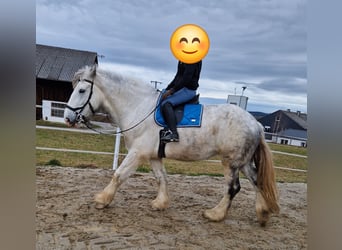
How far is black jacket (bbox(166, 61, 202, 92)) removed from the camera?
192cm

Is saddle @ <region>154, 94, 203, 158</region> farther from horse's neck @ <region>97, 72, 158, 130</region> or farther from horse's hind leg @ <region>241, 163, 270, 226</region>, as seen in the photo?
horse's hind leg @ <region>241, 163, 270, 226</region>

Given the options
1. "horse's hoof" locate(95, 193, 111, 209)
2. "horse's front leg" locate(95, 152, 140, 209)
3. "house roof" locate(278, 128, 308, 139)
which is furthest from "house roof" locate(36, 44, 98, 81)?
"house roof" locate(278, 128, 308, 139)

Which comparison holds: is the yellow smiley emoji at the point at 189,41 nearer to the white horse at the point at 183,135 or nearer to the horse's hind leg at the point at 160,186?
the white horse at the point at 183,135

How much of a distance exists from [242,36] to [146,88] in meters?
0.82

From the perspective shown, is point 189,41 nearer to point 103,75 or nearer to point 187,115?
point 187,115

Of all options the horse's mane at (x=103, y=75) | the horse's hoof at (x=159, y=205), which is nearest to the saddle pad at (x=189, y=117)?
the horse's mane at (x=103, y=75)

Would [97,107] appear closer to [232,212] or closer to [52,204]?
[52,204]

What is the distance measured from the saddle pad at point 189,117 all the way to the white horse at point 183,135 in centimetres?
3

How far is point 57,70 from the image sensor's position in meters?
2.21

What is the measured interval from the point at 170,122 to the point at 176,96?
19cm

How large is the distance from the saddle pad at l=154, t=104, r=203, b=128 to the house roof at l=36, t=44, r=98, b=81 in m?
0.69

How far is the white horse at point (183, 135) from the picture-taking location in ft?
6.63

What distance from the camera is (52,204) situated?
2.18 m
